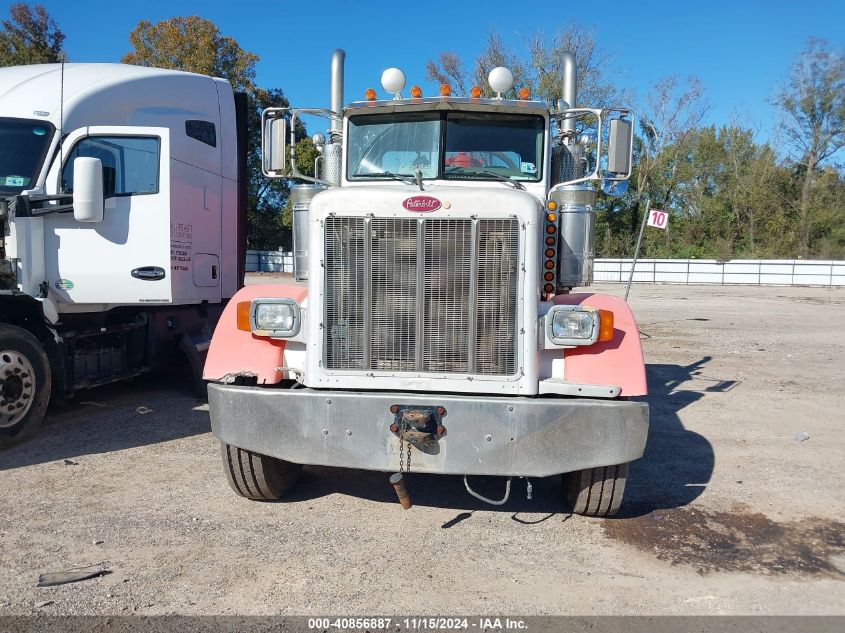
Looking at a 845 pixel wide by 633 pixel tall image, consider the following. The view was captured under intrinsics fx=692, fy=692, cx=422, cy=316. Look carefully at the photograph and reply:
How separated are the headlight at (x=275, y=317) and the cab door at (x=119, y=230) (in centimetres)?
289

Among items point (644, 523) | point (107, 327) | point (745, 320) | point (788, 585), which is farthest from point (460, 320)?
point (745, 320)

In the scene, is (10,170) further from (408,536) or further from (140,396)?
(408,536)

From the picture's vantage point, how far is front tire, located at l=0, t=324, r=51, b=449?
563cm

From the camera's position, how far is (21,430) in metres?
5.80

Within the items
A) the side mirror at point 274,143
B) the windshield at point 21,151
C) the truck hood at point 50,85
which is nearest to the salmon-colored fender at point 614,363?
the side mirror at point 274,143

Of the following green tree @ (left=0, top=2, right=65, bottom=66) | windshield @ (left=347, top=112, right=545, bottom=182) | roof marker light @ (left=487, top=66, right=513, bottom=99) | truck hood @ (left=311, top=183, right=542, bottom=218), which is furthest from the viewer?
green tree @ (left=0, top=2, right=65, bottom=66)

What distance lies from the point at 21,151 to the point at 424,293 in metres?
4.57

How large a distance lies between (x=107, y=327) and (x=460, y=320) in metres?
4.65

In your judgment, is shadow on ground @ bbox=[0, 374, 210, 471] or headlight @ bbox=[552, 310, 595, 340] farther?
shadow on ground @ bbox=[0, 374, 210, 471]

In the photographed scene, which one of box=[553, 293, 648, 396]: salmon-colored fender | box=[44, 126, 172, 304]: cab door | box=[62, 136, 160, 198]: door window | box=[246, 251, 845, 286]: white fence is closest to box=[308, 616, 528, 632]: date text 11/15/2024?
box=[553, 293, 648, 396]: salmon-colored fender

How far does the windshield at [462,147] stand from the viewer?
5199mm

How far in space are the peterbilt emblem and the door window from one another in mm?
3736

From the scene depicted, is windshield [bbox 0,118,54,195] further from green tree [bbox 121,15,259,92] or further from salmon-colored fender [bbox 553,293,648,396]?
green tree [bbox 121,15,259,92]

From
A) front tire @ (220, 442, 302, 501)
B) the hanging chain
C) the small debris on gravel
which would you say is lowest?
the small debris on gravel
